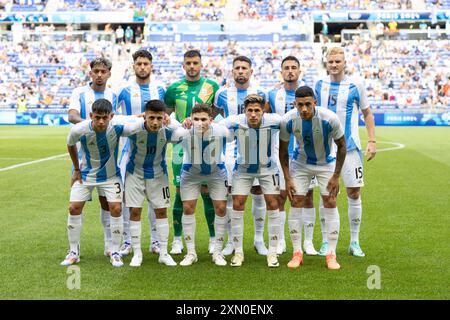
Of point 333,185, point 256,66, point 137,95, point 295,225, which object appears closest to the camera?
point 333,185

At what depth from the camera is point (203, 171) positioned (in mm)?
7914

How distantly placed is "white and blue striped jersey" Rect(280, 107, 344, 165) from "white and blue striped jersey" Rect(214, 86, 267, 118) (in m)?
0.95

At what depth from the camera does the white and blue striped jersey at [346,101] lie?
27.2ft

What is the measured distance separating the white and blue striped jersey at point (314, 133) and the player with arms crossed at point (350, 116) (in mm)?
442

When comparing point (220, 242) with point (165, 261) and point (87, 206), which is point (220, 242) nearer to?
point (165, 261)

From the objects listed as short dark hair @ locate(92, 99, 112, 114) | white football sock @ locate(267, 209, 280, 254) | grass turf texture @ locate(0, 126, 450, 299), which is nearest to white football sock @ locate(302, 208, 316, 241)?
grass turf texture @ locate(0, 126, 450, 299)

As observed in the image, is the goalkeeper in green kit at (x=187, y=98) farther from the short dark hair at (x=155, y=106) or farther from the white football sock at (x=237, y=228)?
the short dark hair at (x=155, y=106)

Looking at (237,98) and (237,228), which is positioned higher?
(237,98)

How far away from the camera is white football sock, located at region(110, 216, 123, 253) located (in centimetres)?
771

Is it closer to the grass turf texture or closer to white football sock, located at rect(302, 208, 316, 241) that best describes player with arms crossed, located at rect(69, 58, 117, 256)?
the grass turf texture

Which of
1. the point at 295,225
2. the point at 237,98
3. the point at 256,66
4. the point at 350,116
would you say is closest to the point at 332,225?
the point at 295,225

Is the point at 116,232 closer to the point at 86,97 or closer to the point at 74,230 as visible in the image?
the point at 74,230

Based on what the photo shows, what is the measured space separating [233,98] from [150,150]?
131cm
